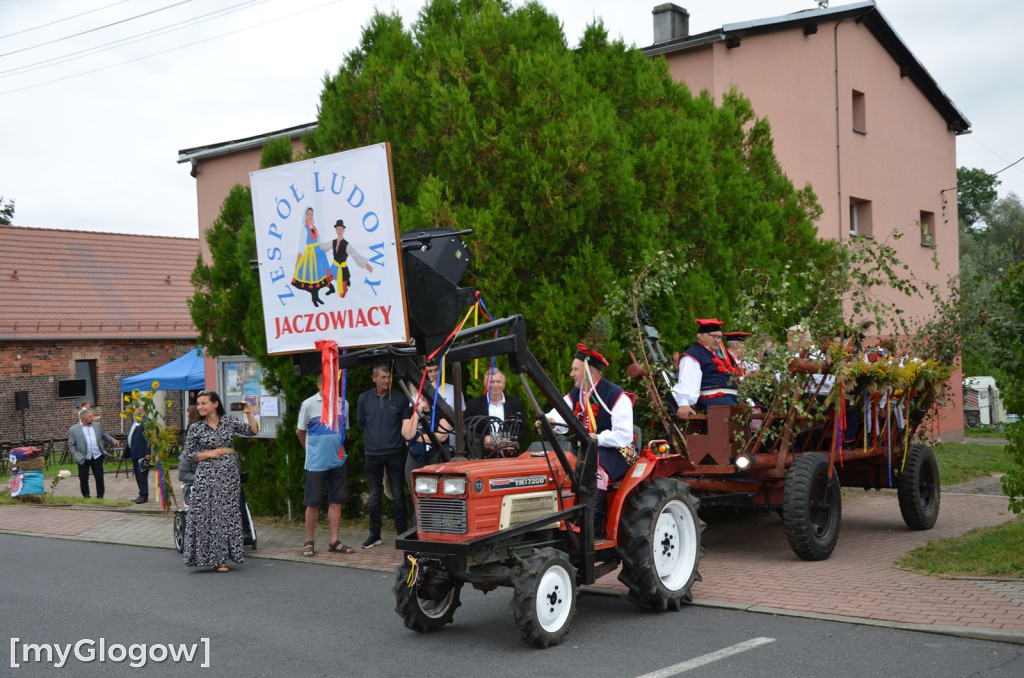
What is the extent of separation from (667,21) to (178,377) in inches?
536

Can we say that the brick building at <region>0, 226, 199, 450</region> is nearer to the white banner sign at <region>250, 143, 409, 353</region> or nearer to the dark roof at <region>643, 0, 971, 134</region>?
the dark roof at <region>643, 0, 971, 134</region>

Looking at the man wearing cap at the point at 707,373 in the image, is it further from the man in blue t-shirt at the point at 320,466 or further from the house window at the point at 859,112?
the house window at the point at 859,112

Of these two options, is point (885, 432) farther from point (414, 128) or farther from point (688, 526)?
point (414, 128)

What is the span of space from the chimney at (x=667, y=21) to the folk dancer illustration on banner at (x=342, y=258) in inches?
501

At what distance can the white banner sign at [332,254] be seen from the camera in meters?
8.20

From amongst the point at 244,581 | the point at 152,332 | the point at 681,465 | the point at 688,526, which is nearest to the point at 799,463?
the point at 681,465

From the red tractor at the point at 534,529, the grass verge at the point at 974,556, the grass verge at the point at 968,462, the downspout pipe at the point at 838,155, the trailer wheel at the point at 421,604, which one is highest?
the downspout pipe at the point at 838,155

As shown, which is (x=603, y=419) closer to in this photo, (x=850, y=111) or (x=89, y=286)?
(x=850, y=111)

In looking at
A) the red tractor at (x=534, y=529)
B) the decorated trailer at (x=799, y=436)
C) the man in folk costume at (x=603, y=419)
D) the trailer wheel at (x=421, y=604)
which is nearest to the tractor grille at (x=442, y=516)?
the red tractor at (x=534, y=529)

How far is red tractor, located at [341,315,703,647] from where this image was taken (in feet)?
23.2

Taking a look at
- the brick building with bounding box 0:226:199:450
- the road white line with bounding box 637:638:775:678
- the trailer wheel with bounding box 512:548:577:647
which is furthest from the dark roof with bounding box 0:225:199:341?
the road white line with bounding box 637:638:775:678

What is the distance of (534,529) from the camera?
24.0 ft

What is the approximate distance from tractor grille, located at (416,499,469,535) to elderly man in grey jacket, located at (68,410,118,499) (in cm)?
1437

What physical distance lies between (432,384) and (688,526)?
2.75 meters
